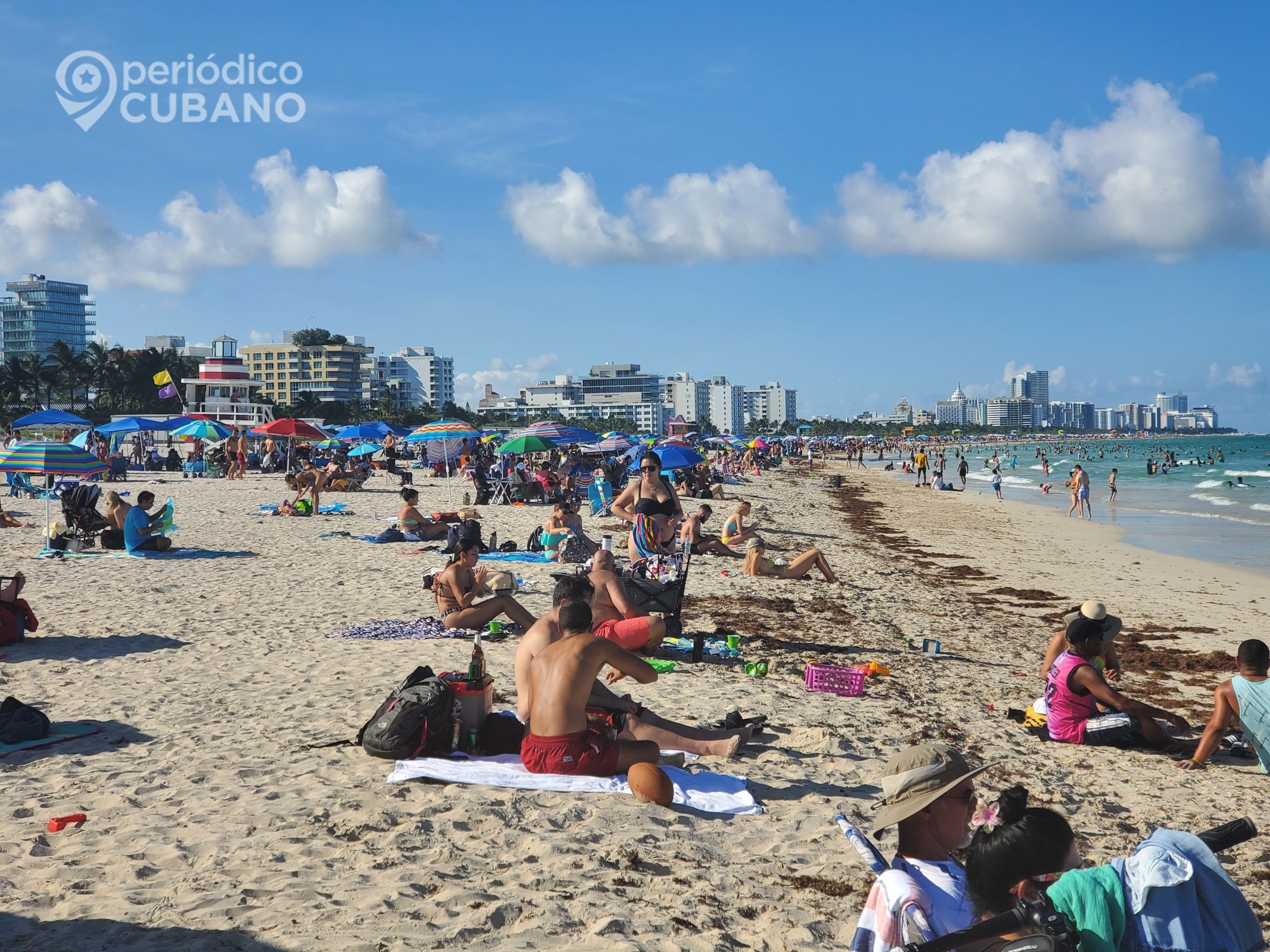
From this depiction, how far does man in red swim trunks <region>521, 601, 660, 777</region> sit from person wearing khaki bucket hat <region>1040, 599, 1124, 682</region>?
2957 mm

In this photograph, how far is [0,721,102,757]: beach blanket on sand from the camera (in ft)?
16.5

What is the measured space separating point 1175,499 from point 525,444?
26720 mm

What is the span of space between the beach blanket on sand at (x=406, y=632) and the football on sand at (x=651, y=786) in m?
3.83

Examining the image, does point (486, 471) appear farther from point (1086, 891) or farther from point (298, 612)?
point (1086, 891)

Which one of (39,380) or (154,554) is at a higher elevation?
(39,380)

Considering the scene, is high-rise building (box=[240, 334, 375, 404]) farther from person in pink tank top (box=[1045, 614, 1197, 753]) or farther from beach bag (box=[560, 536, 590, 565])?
person in pink tank top (box=[1045, 614, 1197, 753])

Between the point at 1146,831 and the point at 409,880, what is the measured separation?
3.54 m

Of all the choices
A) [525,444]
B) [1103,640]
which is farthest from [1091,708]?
[525,444]

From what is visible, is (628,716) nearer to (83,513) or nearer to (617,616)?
(617,616)

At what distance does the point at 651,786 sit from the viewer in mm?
4508

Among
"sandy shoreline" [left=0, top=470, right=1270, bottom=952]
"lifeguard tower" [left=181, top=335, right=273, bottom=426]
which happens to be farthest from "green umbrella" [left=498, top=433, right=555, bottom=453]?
"lifeguard tower" [left=181, top=335, right=273, bottom=426]

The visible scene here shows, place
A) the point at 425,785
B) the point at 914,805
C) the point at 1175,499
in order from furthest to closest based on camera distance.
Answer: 1. the point at 1175,499
2. the point at 425,785
3. the point at 914,805

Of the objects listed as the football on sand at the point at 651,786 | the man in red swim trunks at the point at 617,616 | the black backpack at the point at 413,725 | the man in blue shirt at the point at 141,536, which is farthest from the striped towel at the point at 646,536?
the man in blue shirt at the point at 141,536

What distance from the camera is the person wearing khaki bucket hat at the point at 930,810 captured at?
2.88 metres
